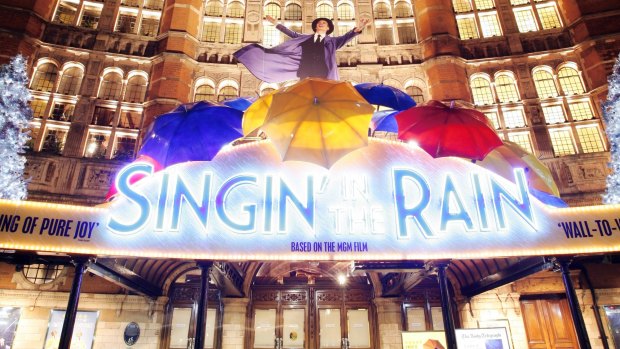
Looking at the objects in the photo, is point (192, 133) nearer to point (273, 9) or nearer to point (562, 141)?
point (273, 9)

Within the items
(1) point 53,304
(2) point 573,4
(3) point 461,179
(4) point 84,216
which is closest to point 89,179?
(1) point 53,304

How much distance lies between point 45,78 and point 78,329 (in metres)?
9.64

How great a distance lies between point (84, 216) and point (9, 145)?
7.22 meters

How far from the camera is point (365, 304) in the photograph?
1382 centimetres

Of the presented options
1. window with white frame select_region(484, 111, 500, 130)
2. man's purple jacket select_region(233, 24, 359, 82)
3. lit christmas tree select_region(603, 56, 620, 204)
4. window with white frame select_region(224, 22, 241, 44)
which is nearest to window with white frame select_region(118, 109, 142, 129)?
window with white frame select_region(224, 22, 241, 44)

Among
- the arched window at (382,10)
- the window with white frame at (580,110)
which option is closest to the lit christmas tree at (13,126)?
the arched window at (382,10)

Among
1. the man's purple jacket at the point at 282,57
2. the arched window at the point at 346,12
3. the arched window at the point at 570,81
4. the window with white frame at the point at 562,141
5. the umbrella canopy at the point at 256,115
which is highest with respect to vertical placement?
the arched window at the point at 346,12

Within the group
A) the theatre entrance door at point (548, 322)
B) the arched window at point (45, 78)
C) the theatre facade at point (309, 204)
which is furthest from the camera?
the arched window at point (45, 78)

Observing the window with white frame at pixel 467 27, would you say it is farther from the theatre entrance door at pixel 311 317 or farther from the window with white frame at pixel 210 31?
the theatre entrance door at pixel 311 317

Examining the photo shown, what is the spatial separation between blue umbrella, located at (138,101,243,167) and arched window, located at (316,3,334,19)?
453 inches

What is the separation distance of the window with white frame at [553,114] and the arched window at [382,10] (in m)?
7.98

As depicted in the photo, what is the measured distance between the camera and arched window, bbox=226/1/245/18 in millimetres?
17344

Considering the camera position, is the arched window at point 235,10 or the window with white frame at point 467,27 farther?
the arched window at point 235,10

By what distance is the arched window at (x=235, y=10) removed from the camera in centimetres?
1734
